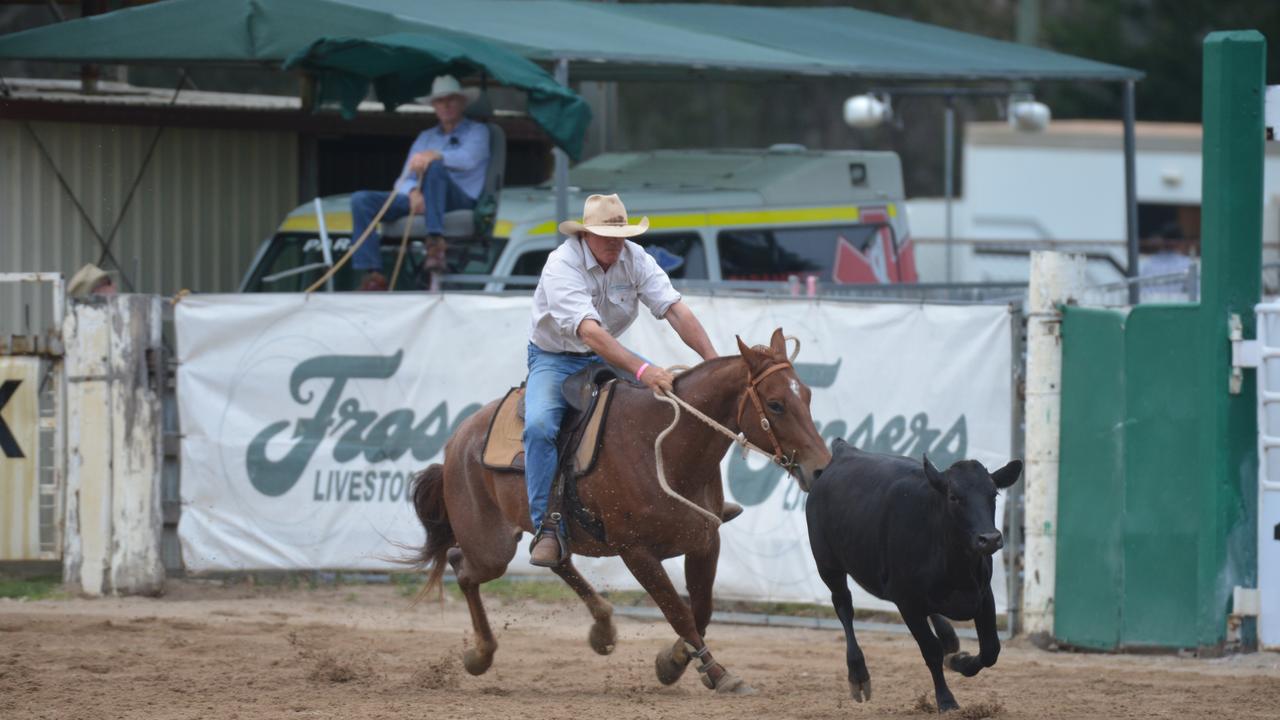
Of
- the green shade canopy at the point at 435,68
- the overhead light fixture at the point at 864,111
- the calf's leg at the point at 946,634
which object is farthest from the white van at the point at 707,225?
the overhead light fixture at the point at 864,111

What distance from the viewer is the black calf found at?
24.0 ft

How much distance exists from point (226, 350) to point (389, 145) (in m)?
5.76

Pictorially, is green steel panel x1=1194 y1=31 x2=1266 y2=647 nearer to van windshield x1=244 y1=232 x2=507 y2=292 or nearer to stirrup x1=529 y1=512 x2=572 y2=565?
stirrup x1=529 y1=512 x2=572 y2=565

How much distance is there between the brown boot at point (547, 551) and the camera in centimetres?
817

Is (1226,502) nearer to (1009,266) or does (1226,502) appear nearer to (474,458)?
(474,458)

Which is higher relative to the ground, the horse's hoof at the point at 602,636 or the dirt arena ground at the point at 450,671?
the horse's hoof at the point at 602,636

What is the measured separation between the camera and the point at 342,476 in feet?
37.5

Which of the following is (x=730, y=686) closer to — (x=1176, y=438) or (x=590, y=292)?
(x=590, y=292)

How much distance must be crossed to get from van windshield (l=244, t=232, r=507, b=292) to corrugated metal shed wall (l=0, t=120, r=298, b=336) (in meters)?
0.99

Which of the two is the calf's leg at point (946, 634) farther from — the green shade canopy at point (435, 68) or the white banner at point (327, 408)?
the green shade canopy at point (435, 68)

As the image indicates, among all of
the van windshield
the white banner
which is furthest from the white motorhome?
the white banner

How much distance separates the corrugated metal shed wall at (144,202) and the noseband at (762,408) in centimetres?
690

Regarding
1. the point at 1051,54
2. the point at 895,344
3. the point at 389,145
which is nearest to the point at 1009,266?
the point at 1051,54

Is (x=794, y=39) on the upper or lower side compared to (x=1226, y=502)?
upper
